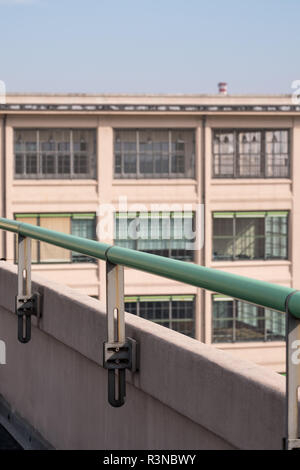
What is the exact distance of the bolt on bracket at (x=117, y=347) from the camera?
14.0ft

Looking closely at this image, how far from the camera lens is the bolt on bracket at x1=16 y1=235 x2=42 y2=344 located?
5.97 m

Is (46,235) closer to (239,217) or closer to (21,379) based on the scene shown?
(21,379)

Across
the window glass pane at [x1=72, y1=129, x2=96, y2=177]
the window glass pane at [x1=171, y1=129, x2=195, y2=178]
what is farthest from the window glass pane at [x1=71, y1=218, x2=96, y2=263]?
the window glass pane at [x1=171, y1=129, x2=195, y2=178]

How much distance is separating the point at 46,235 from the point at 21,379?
49.8 inches

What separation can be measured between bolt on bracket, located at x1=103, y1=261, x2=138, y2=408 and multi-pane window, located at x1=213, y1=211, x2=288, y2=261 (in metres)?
47.1

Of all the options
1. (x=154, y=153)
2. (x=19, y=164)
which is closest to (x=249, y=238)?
(x=154, y=153)

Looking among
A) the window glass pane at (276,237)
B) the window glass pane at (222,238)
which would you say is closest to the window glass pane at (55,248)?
the window glass pane at (222,238)

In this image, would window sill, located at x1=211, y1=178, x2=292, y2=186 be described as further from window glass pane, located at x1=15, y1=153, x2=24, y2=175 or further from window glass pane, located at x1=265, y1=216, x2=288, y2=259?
window glass pane, located at x1=15, y1=153, x2=24, y2=175

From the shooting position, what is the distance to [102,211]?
49750 millimetres

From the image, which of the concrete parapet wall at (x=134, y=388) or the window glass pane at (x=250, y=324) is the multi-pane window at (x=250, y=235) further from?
the concrete parapet wall at (x=134, y=388)

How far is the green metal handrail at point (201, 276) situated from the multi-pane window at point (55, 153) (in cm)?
4517

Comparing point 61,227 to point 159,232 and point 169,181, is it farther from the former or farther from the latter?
point 169,181
